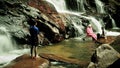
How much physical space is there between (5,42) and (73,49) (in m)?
4.25

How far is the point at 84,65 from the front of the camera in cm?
1488

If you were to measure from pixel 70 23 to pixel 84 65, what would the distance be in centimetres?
971

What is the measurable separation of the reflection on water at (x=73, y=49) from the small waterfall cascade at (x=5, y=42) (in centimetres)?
194

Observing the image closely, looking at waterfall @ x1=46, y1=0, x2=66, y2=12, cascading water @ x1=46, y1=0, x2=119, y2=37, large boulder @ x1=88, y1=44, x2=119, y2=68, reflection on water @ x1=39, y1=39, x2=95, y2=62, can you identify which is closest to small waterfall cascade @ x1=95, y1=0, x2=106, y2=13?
cascading water @ x1=46, y1=0, x2=119, y2=37

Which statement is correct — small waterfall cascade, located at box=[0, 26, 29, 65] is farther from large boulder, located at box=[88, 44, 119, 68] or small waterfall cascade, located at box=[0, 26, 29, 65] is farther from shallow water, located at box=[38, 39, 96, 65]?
large boulder, located at box=[88, 44, 119, 68]

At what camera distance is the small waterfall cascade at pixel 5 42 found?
19.0 m

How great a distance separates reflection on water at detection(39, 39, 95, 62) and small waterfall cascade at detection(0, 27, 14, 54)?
194 centimetres

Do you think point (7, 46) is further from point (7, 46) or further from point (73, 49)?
point (73, 49)

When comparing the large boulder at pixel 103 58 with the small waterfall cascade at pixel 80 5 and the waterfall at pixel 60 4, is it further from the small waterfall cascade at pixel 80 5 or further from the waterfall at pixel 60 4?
the small waterfall cascade at pixel 80 5

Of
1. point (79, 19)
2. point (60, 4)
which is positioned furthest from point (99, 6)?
point (79, 19)

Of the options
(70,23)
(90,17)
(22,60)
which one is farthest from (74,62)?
(90,17)

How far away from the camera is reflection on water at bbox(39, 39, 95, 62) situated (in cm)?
1755

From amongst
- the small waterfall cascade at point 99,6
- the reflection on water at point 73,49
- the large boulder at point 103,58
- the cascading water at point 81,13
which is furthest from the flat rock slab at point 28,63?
the small waterfall cascade at point 99,6

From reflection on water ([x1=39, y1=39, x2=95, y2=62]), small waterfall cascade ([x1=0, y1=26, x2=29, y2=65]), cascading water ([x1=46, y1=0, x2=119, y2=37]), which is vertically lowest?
reflection on water ([x1=39, y1=39, x2=95, y2=62])
